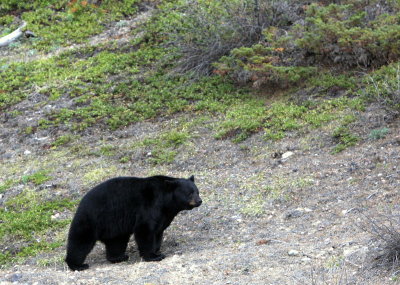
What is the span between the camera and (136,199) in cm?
870

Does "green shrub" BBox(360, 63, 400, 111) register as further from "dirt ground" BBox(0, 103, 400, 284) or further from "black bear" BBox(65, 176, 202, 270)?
"black bear" BBox(65, 176, 202, 270)

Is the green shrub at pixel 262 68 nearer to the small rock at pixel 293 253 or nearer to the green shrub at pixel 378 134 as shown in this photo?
the green shrub at pixel 378 134

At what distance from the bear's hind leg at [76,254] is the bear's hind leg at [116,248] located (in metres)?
0.36

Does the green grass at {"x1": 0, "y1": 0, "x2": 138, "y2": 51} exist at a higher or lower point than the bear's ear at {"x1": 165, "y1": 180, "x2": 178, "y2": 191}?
lower

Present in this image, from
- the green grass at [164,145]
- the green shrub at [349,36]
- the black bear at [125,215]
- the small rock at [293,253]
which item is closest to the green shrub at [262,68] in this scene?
the green shrub at [349,36]

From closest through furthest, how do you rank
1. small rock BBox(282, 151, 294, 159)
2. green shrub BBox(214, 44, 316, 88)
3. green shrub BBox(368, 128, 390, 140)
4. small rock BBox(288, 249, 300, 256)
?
small rock BBox(288, 249, 300, 256), green shrub BBox(368, 128, 390, 140), small rock BBox(282, 151, 294, 159), green shrub BBox(214, 44, 316, 88)

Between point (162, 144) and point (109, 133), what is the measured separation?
1.54 metres

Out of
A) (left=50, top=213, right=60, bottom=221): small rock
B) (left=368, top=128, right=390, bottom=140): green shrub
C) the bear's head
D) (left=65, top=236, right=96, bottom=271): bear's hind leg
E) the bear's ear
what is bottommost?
(left=50, top=213, right=60, bottom=221): small rock

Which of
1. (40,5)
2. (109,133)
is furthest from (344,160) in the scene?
(40,5)

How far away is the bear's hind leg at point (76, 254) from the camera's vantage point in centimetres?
845

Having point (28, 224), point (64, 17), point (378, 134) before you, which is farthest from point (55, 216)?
point (64, 17)

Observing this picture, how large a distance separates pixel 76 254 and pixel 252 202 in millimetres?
2836

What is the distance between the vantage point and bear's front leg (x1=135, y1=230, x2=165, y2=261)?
8.52 meters

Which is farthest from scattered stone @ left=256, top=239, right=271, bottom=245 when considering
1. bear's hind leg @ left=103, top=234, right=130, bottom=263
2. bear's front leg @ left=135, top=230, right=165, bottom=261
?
bear's hind leg @ left=103, top=234, right=130, bottom=263
